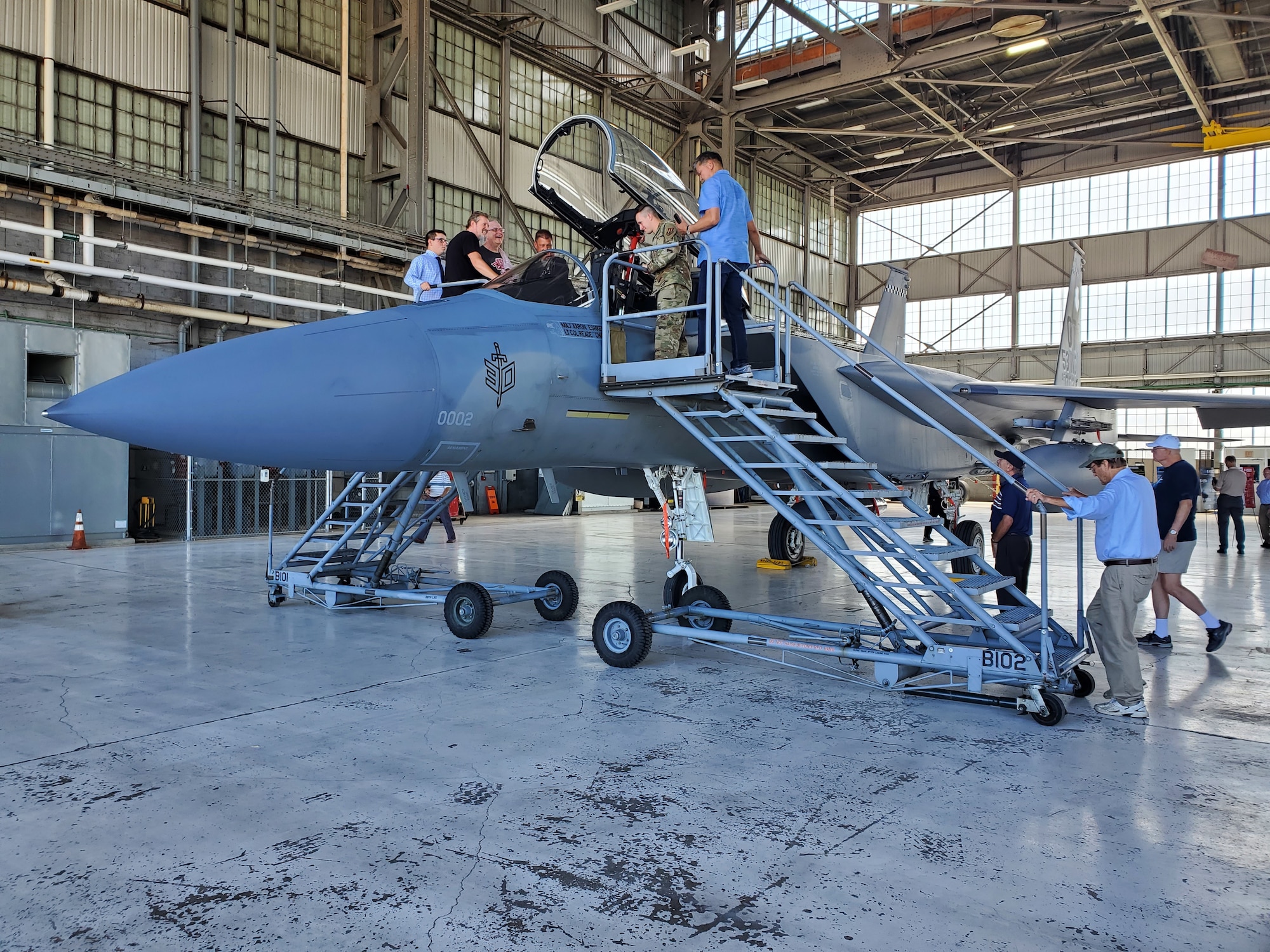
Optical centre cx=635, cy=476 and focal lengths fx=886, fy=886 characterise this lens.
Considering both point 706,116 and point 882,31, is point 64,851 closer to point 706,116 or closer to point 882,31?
point 882,31

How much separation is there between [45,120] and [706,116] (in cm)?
1807

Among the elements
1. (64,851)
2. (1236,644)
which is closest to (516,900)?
(64,851)

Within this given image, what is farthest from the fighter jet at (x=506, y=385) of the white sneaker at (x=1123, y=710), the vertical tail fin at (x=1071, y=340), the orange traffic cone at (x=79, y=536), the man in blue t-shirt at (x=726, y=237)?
the orange traffic cone at (x=79, y=536)

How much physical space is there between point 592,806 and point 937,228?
36.5 metres

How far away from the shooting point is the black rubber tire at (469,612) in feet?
23.1

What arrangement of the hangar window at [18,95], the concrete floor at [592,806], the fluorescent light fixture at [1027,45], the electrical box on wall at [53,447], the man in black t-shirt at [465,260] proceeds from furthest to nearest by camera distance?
the fluorescent light fixture at [1027,45] < the hangar window at [18,95] < the electrical box on wall at [53,447] < the man in black t-shirt at [465,260] < the concrete floor at [592,806]

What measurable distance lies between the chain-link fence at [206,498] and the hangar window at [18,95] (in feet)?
17.9

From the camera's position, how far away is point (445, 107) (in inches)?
832

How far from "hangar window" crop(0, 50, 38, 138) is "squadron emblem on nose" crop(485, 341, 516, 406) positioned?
43.6 feet

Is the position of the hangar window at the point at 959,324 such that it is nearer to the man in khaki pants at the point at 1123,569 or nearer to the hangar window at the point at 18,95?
the hangar window at the point at 18,95

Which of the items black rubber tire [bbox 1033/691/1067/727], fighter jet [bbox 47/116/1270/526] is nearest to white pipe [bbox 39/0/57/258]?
fighter jet [bbox 47/116/1270/526]

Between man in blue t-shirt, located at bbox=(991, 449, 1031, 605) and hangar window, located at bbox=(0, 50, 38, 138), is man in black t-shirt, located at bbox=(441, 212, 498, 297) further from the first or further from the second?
hangar window, located at bbox=(0, 50, 38, 138)

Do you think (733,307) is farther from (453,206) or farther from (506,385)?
(453,206)

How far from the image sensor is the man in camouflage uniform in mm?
6043
